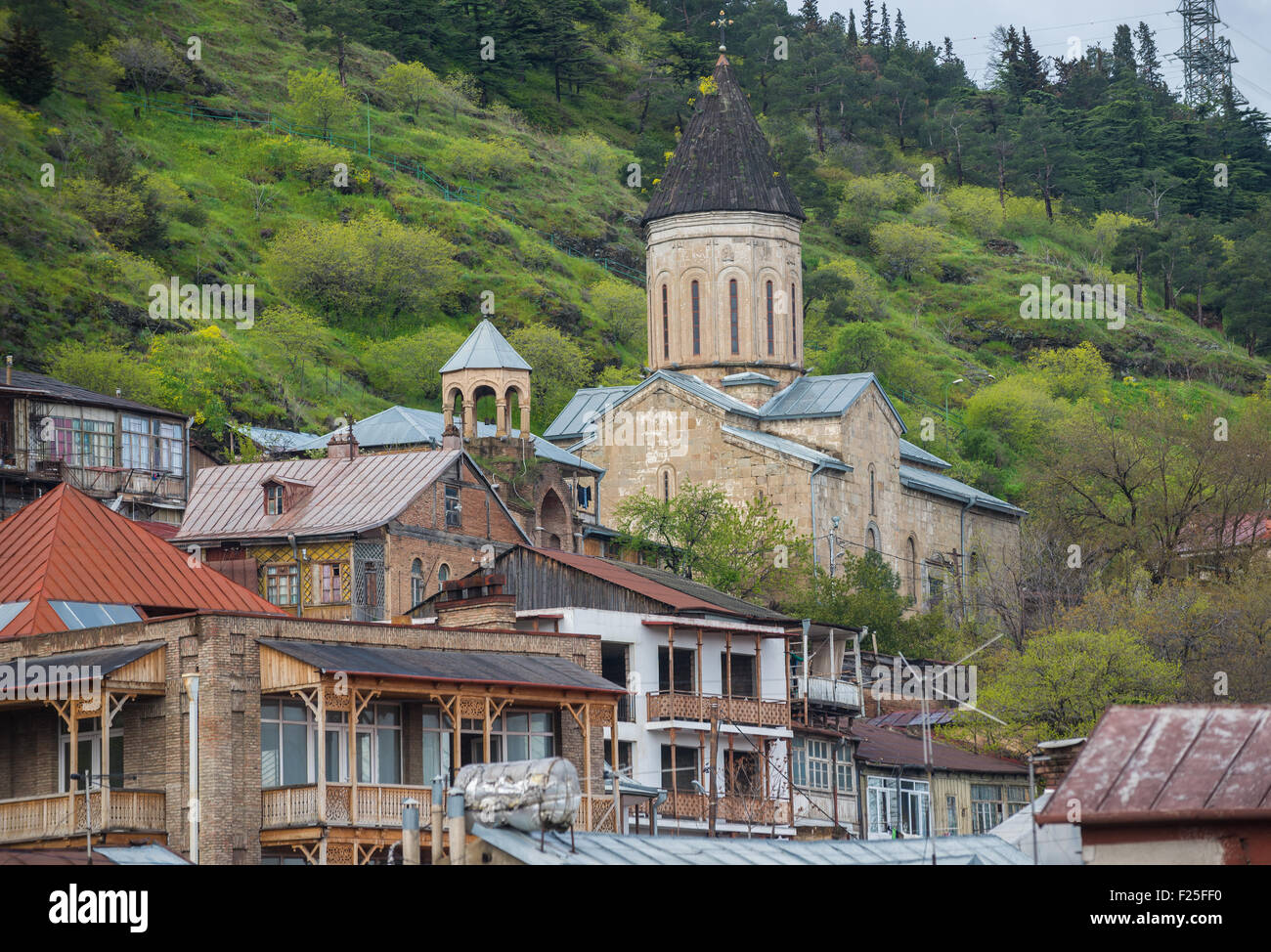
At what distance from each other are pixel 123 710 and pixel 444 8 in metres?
101

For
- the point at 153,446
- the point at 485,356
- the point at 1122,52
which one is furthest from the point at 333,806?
the point at 1122,52

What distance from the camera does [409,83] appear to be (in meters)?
114

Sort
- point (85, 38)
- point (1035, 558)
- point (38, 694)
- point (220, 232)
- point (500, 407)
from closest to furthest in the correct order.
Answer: point (38, 694) → point (500, 407) → point (1035, 558) → point (220, 232) → point (85, 38)

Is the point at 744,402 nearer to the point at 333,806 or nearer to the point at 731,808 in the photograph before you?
the point at 731,808

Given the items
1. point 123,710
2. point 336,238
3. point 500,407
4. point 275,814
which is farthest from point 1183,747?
point 336,238

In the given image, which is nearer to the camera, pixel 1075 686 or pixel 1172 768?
pixel 1172 768

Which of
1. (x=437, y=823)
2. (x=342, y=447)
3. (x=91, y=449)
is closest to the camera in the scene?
(x=437, y=823)

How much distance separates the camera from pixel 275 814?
28.8 metres

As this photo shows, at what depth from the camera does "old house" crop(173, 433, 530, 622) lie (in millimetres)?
44531

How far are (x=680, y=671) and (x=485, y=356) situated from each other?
1928 cm

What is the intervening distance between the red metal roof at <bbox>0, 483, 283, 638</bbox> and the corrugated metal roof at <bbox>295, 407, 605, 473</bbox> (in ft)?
68.7

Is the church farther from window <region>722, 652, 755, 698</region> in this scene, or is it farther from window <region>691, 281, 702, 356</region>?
window <region>722, 652, 755, 698</region>

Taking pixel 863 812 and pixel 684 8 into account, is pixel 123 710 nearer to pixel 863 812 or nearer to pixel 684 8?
pixel 863 812

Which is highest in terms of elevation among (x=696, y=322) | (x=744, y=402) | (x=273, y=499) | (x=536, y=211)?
(x=536, y=211)
